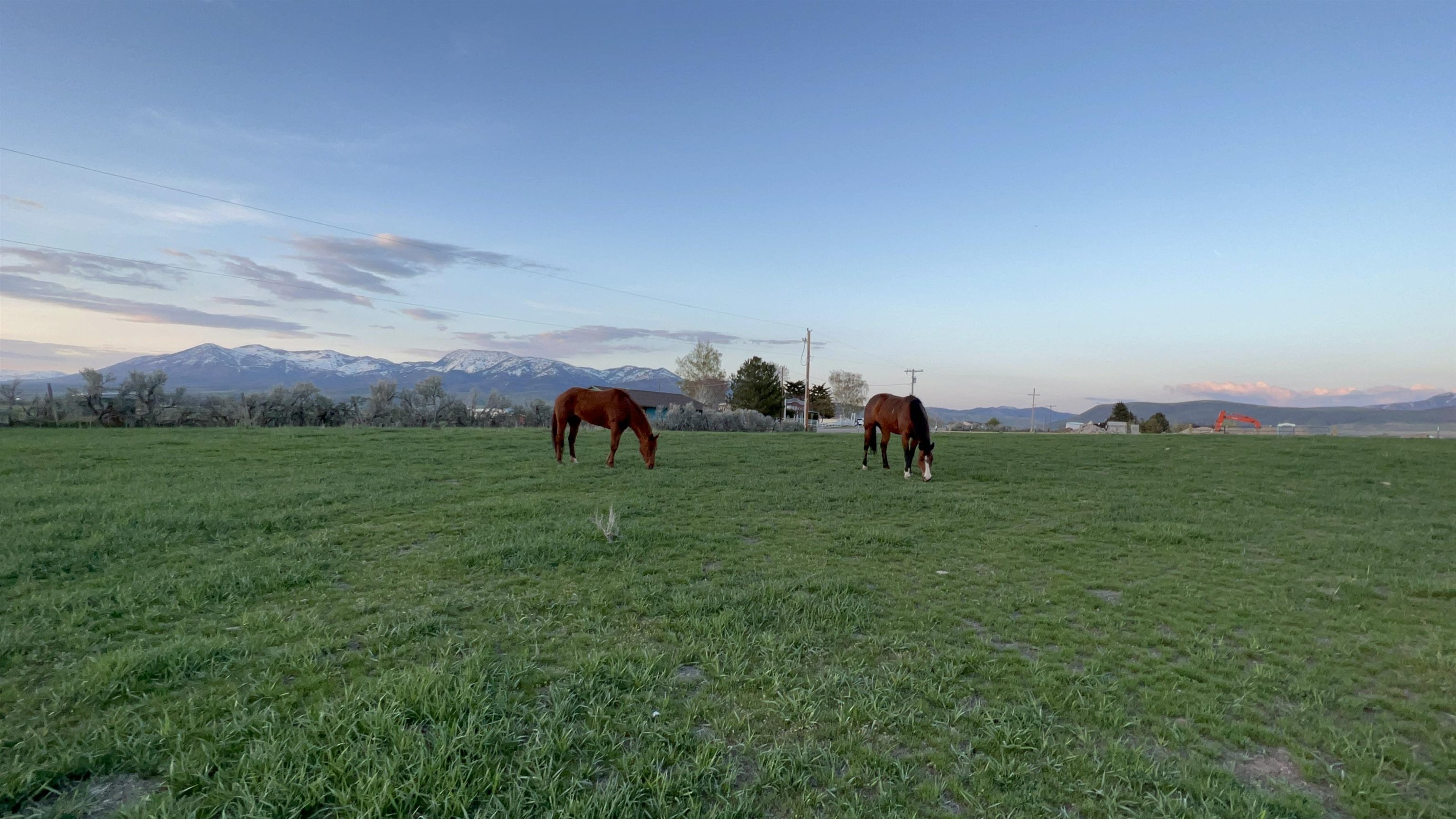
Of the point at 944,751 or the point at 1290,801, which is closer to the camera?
the point at 1290,801

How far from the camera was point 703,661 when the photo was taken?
3.76m

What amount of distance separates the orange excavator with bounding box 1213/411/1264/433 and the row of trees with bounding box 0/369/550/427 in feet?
→ 164

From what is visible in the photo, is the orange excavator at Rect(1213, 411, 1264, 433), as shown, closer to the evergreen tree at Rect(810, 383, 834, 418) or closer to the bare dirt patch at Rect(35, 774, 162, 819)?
the evergreen tree at Rect(810, 383, 834, 418)

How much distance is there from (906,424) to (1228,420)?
162ft

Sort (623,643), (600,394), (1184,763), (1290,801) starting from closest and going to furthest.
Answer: (1290,801)
(1184,763)
(623,643)
(600,394)

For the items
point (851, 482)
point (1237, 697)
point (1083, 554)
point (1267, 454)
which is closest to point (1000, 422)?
point (1267, 454)

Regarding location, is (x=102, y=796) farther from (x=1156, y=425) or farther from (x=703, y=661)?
(x=1156, y=425)

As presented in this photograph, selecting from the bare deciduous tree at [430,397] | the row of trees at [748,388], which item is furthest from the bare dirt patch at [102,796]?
the row of trees at [748,388]

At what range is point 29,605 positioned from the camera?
14.3 ft

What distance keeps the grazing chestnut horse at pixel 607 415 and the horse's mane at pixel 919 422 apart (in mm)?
6124

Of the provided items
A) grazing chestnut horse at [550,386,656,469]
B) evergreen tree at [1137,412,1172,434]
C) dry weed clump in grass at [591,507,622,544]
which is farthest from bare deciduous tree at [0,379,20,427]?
evergreen tree at [1137,412,1172,434]

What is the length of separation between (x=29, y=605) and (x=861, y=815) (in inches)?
251

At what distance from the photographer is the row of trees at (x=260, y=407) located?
76.5 ft

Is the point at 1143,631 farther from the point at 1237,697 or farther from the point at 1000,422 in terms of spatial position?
the point at 1000,422
